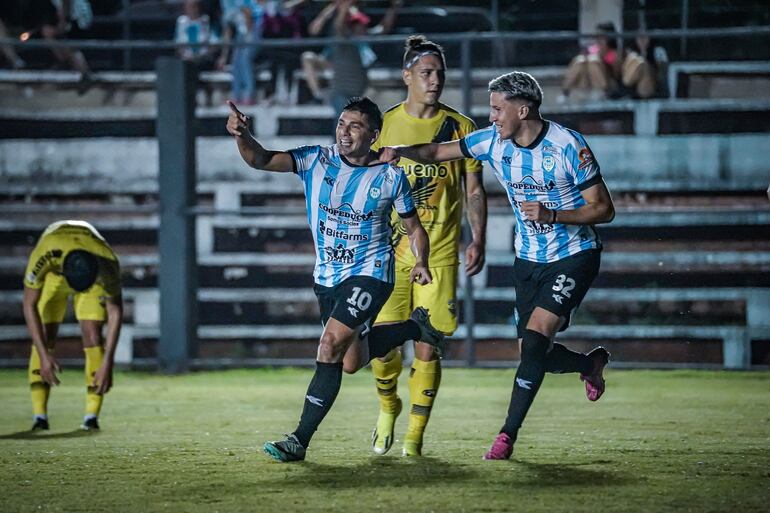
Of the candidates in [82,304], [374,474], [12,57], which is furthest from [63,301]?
[12,57]

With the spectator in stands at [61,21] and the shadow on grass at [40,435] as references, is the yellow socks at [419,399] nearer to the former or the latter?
the shadow on grass at [40,435]

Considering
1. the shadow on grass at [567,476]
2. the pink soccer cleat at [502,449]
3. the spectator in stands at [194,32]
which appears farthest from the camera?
the spectator in stands at [194,32]

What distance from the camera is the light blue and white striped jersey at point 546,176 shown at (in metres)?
7.11

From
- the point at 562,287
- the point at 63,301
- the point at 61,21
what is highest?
the point at 61,21

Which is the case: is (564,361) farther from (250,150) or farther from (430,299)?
(250,150)

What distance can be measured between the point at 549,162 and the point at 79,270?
3.34 meters

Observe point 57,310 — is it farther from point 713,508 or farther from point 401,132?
point 713,508

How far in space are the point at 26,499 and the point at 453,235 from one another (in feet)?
10.1

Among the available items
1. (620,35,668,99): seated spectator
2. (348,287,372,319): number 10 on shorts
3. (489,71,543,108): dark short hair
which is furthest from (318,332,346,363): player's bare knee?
(620,35,668,99): seated spectator

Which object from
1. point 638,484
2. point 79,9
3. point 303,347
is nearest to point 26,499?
point 638,484

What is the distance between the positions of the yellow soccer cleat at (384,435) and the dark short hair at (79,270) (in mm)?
Answer: 2396

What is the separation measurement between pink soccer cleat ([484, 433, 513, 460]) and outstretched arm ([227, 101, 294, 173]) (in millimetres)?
1813

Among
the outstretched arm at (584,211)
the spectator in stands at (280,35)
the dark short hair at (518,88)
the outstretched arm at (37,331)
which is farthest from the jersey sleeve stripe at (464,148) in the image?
the spectator in stands at (280,35)

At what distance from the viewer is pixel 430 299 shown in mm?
7680
